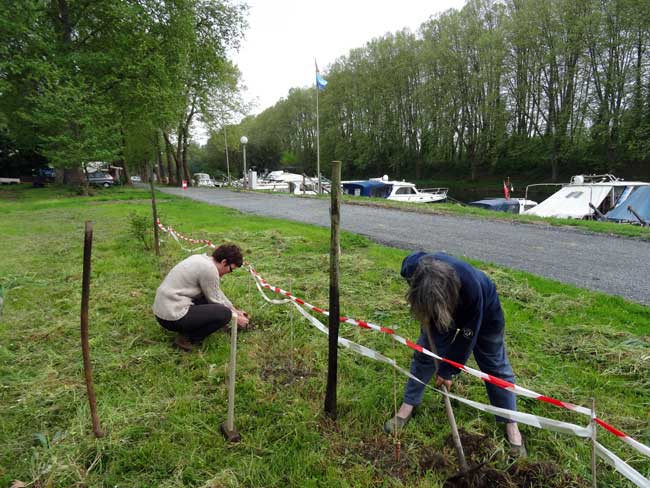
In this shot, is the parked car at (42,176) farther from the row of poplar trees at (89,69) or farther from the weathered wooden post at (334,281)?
the weathered wooden post at (334,281)

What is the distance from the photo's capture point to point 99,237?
9211mm

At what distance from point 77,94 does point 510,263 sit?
19876 mm

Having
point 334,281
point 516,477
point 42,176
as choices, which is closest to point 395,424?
point 516,477

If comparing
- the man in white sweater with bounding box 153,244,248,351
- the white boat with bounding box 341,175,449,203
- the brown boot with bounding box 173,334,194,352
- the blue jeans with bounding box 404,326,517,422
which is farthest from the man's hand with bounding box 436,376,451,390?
the white boat with bounding box 341,175,449,203

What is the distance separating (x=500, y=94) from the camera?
3077 centimetres

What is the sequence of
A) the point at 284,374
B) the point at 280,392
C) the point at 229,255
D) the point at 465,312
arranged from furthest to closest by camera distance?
the point at 229,255 < the point at 284,374 < the point at 280,392 < the point at 465,312

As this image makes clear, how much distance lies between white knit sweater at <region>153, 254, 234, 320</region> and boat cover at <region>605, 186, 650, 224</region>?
49.7 ft

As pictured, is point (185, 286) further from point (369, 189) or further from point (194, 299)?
point (369, 189)

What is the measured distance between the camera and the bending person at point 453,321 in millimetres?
1843

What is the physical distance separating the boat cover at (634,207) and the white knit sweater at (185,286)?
49.7 ft

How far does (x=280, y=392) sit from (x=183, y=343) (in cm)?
120

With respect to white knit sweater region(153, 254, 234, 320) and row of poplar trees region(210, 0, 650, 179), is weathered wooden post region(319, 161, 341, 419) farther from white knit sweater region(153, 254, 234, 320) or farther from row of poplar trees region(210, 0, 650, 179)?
row of poplar trees region(210, 0, 650, 179)

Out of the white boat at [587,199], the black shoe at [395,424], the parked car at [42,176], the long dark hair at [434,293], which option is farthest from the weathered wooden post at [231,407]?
the parked car at [42,176]

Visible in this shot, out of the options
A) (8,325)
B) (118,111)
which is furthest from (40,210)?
(8,325)
